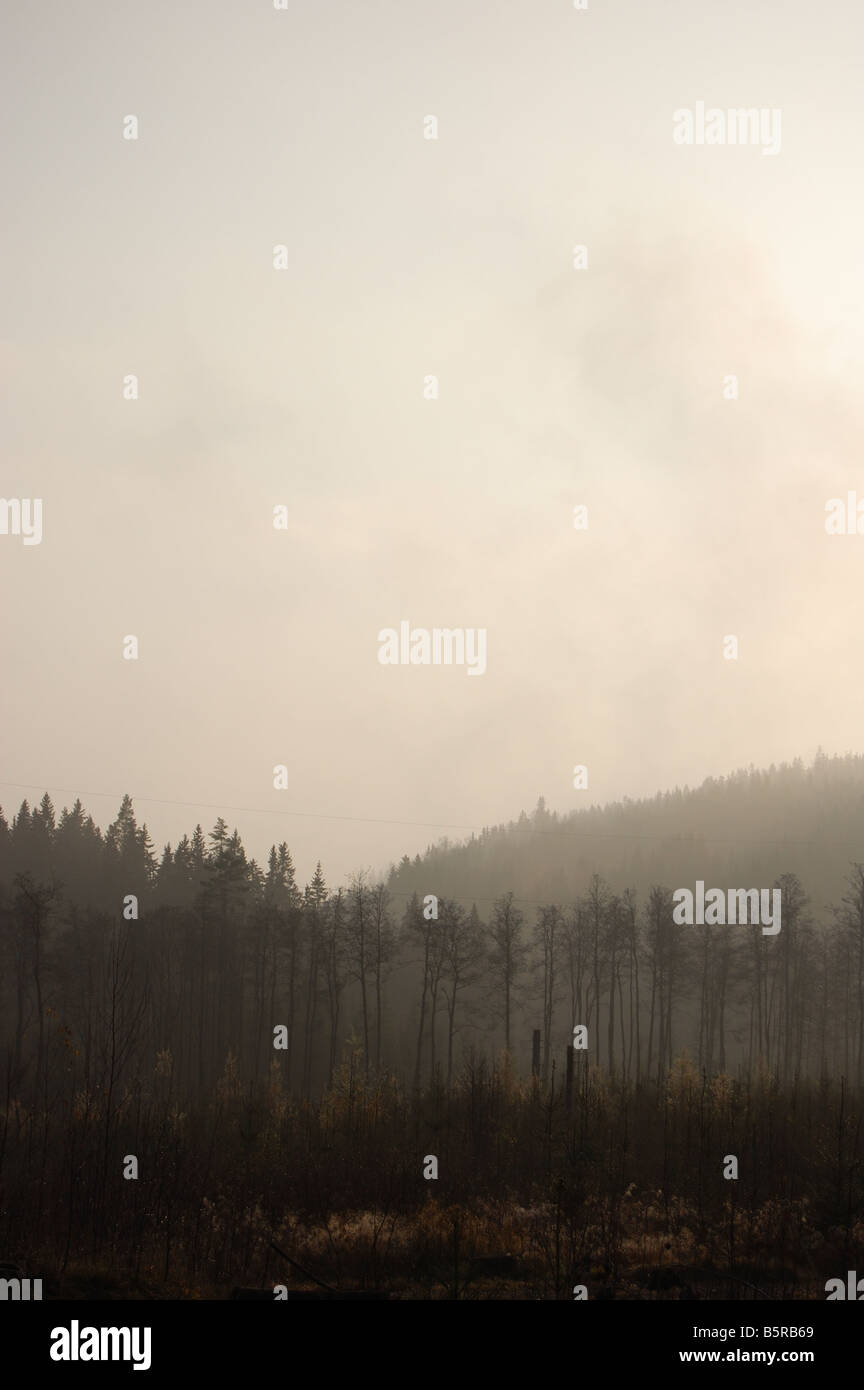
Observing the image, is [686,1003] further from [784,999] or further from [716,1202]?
[716,1202]

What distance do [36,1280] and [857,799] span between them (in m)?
171

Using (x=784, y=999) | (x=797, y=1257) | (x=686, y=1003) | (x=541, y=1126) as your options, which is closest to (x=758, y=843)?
(x=686, y=1003)

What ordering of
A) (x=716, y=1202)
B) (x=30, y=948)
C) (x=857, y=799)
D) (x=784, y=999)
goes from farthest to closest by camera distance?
1. (x=857, y=799)
2. (x=784, y=999)
3. (x=30, y=948)
4. (x=716, y=1202)

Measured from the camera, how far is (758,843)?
154 m

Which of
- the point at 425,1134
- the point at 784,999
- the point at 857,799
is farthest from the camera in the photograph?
the point at 857,799

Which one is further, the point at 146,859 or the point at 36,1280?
the point at 146,859

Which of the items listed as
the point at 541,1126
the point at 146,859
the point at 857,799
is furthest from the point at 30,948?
the point at 857,799

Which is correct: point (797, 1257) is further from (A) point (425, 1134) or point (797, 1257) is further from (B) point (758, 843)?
(B) point (758, 843)

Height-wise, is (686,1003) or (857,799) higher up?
(857,799)

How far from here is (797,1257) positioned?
65.7 feet

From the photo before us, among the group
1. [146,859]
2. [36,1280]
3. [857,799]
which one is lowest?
[36,1280]
